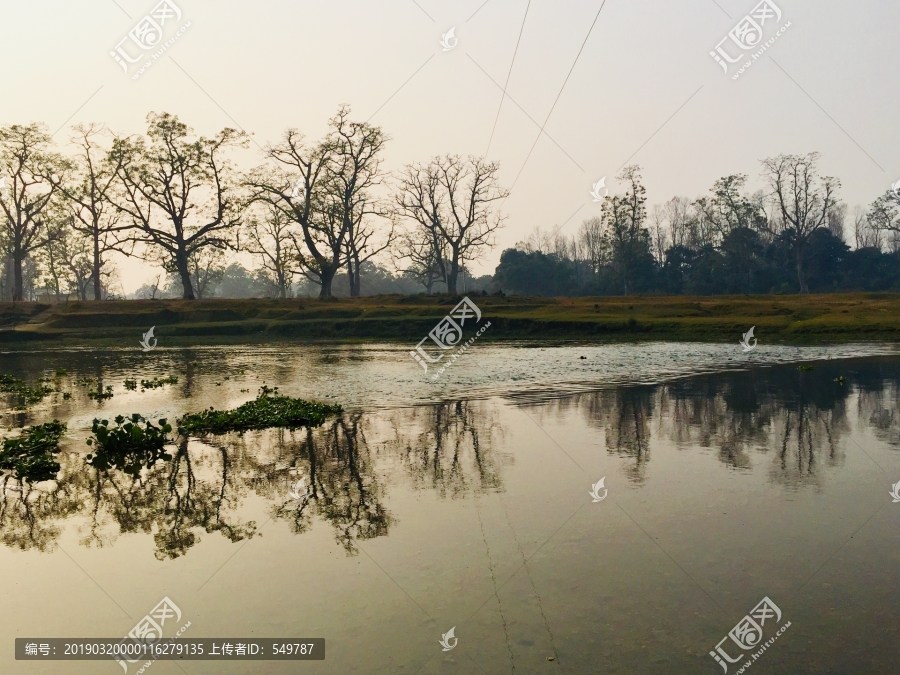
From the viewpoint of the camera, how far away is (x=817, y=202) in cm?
7544

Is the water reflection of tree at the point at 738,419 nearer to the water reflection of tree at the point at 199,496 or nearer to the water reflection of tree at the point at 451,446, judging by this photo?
the water reflection of tree at the point at 451,446

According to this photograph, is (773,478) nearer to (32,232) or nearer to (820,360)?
(820,360)

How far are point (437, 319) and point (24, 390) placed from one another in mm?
31806

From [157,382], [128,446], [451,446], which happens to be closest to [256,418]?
[128,446]

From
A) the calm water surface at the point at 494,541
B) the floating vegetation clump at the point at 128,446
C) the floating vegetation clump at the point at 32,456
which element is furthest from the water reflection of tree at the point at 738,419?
the floating vegetation clump at the point at 32,456

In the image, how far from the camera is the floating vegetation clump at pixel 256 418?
13.7 metres

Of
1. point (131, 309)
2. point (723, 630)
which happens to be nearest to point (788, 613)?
point (723, 630)

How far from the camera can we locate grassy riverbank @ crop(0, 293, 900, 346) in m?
41.2

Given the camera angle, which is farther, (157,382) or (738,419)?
(157,382)

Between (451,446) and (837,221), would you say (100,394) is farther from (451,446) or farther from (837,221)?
(837,221)

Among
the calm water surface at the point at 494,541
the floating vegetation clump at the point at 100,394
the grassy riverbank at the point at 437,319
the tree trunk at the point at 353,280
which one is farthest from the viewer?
the tree trunk at the point at 353,280

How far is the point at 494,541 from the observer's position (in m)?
7.26

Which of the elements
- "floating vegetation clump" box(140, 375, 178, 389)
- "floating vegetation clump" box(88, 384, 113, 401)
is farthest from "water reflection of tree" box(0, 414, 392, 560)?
"floating vegetation clump" box(140, 375, 178, 389)

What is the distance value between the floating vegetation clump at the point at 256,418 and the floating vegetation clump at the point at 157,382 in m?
6.57
